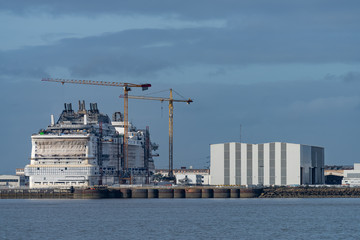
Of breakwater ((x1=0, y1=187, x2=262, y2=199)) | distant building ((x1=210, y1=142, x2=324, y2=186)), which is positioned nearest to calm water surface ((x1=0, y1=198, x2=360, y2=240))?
breakwater ((x1=0, y1=187, x2=262, y2=199))

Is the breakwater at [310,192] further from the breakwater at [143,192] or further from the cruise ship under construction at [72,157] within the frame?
the cruise ship under construction at [72,157]

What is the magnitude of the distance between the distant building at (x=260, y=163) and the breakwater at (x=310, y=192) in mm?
5286

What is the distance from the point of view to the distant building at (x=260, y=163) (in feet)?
597

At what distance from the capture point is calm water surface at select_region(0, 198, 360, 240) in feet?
282

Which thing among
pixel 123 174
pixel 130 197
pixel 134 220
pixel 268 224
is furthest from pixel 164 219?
pixel 123 174

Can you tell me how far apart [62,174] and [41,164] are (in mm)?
5319

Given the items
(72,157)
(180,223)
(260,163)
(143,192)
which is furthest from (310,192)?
(180,223)

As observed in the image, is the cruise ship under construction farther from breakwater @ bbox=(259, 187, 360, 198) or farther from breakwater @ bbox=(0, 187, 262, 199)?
breakwater @ bbox=(259, 187, 360, 198)

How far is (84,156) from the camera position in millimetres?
179125

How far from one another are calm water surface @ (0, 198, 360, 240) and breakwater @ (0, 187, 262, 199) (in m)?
37.0

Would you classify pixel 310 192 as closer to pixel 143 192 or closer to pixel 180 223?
pixel 143 192

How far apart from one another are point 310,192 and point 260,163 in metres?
12.7

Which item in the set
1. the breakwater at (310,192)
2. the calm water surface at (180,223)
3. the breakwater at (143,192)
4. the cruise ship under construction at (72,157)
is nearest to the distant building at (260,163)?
the breakwater at (310,192)

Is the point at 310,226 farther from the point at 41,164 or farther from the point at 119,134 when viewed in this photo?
the point at 119,134
